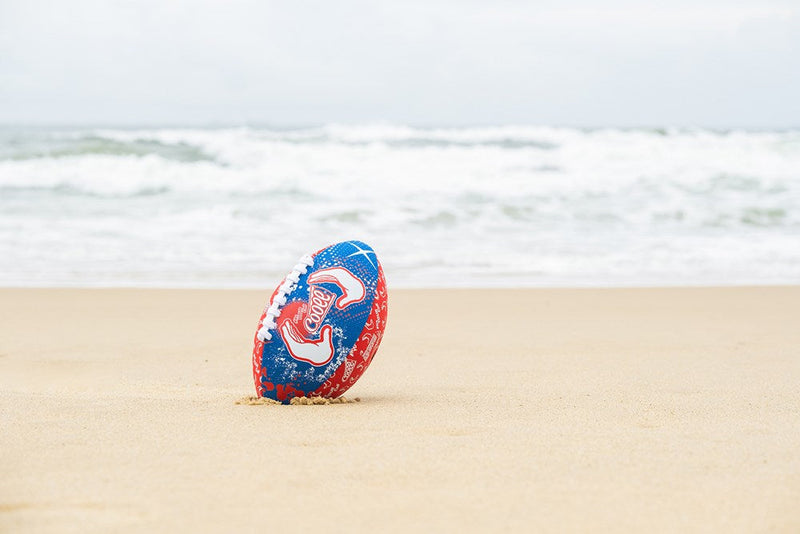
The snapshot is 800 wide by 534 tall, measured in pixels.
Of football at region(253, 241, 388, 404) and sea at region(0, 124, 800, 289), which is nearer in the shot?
football at region(253, 241, 388, 404)

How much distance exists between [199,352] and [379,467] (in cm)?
365

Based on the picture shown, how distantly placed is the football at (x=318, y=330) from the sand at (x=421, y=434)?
18cm

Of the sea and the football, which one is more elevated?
the football

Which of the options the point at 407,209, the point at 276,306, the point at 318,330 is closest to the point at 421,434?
the point at 318,330

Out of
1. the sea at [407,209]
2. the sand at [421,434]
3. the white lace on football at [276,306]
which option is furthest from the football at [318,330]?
the sea at [407,209]

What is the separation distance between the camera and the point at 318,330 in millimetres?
4492

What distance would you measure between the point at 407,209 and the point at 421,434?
41.2 ft

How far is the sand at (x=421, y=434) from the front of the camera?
2869 millimetres

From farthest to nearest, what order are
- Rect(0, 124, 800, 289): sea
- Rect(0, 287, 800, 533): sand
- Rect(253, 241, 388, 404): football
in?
Rect(0, 124, 800, 289): sea, Rect(253, 241, 388, 404): football, Rect(0, 287, 800, 533): sand

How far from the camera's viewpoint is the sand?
2869 mm

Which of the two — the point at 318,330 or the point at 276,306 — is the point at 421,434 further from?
the point at 276,306

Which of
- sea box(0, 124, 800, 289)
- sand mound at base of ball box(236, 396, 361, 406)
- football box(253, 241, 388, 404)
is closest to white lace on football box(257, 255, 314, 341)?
football box(253, 241, 388, 404)

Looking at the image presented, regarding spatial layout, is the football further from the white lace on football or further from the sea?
the sea

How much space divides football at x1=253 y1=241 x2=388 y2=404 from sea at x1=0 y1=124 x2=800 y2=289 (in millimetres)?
5657
